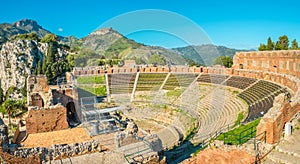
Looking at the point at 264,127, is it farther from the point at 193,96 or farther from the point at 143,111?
the point at 143,111

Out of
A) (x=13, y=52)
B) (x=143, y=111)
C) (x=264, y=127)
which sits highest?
(x=13, y=52)

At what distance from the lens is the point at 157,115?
2511 cm

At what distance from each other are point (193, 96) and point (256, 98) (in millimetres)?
5334

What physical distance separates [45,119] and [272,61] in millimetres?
27076

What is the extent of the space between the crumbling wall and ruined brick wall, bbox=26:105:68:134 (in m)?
14.9

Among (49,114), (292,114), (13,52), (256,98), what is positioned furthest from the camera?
(13,52)

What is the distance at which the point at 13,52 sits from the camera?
69.0 meters

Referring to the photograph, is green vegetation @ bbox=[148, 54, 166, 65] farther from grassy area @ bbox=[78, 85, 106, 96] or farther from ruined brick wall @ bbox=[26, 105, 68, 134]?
grassy area @ bbox=[78, 85, 106, 96]

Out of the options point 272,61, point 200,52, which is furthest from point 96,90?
point 272,61

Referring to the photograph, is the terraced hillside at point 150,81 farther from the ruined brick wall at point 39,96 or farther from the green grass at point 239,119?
the green grass at point 239,119

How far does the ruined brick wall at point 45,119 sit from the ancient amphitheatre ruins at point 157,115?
0.22 feet

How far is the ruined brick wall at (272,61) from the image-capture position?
28859mm

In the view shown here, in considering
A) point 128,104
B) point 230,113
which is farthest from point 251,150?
point 128,104

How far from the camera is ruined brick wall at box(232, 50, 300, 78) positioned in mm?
28859
